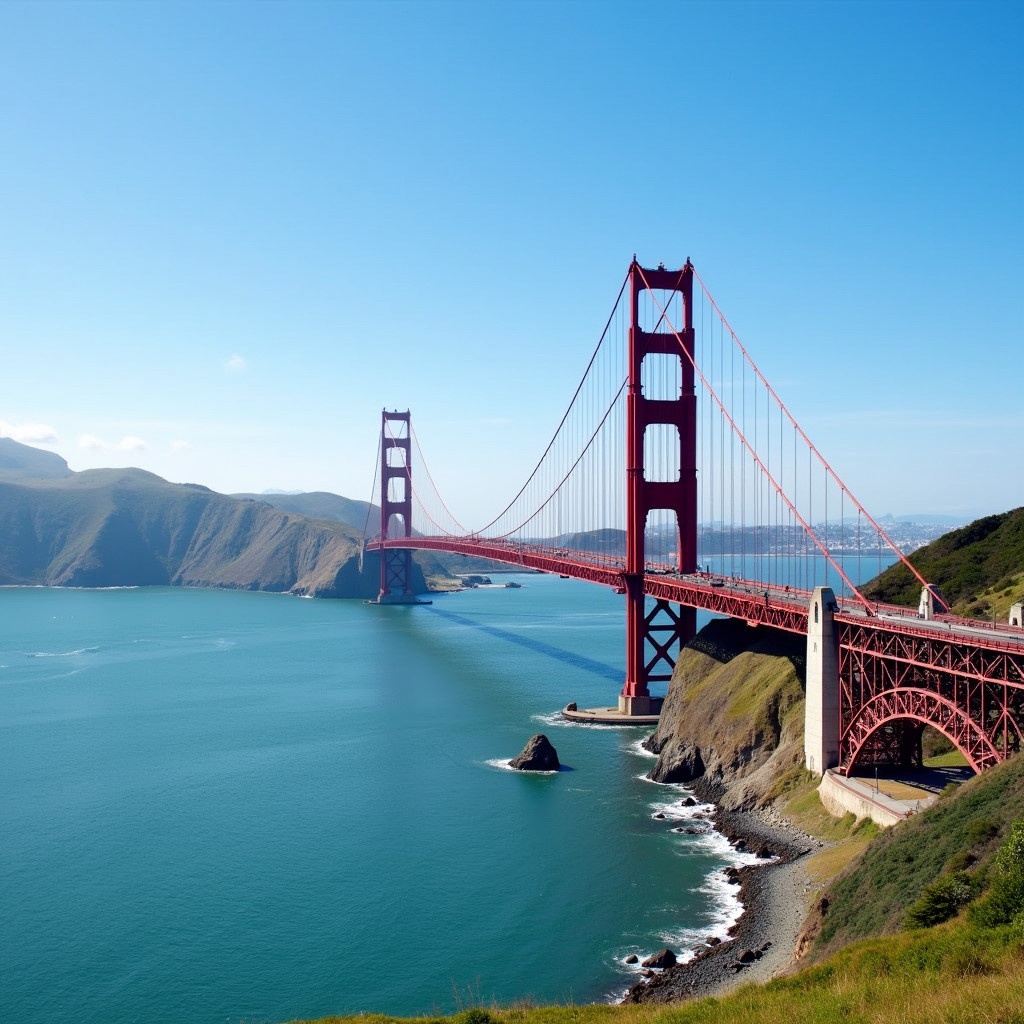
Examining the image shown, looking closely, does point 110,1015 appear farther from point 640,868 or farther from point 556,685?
point 556,685

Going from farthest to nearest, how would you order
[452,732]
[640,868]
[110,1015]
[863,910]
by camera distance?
[452,732], [640,868], [110,1015], [863,910]

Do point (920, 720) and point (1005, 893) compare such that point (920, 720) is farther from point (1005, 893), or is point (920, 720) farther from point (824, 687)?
point (1005, 893)

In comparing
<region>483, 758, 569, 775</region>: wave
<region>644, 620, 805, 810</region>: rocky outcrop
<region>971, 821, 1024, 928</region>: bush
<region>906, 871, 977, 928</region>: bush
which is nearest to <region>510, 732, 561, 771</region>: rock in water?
<region>483, 758, 569, 775</region>: wave

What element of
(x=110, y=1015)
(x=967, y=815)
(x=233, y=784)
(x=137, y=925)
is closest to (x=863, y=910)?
(x=967, y=815)

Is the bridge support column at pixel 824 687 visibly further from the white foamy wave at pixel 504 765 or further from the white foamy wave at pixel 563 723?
the white foamy wave at pixel 563 723

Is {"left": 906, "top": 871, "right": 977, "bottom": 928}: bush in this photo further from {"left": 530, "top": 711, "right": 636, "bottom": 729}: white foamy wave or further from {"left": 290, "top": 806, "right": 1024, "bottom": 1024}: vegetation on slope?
{"left": 530, "top": 711, "right": 636, "bottom": 729}: white foamy wave

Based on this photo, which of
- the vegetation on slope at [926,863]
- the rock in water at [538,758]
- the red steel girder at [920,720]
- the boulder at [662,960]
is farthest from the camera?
the rock in water at [538,758]

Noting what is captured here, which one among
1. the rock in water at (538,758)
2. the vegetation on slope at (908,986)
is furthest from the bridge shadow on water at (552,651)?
the vegetation on slope at (908,986)
